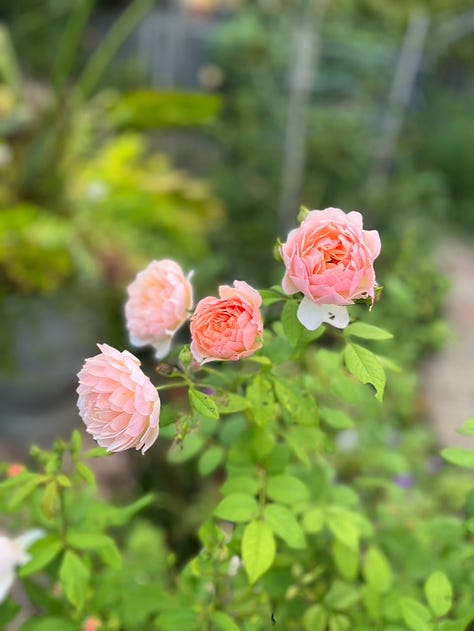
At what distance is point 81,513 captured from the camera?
75 cm

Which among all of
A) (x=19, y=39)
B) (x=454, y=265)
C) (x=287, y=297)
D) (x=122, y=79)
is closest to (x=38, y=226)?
(x=287, y=297)

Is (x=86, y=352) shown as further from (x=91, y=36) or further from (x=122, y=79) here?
(x=91, y=36)

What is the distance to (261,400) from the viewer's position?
2.03 feet

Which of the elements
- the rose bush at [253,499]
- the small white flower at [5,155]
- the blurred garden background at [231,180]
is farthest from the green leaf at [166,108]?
the rose bush at [253,499]

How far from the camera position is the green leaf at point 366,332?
1.96 feet

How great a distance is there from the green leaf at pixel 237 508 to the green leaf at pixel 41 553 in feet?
0.55

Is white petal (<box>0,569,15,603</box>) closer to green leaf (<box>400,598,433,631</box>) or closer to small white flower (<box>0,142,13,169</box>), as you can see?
green leaf (<box>400,598,433,631</box>)

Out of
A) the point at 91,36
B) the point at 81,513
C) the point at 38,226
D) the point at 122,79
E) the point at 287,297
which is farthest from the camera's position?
the point at 91,36

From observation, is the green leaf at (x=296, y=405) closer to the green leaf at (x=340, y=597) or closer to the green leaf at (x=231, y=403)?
the green leaf at (x=231, y=403)

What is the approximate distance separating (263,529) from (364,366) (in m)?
0.18

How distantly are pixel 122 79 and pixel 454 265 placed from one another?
113 inches

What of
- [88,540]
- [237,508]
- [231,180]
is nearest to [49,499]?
[88,540]

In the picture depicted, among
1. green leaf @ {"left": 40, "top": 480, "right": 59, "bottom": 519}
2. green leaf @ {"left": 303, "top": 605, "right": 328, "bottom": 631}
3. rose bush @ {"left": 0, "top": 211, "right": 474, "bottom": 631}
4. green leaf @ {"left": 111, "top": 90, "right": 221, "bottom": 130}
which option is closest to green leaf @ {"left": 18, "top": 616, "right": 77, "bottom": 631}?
rose bush @ {"left": 0, "top": 211, "right": 474, "bottom": 631}

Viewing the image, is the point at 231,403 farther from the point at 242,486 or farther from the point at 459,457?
the point at 459,457
